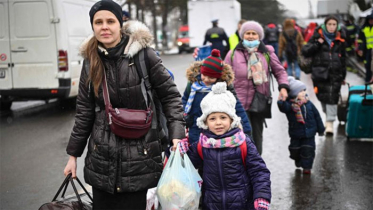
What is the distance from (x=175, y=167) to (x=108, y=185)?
1.44 ft

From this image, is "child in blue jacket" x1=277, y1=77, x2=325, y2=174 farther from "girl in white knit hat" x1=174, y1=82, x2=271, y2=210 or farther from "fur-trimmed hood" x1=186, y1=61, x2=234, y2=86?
"girl in white knit hat" x1=174, y1=82, x2=271, y2=210

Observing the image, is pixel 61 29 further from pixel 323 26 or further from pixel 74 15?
pixel 323 26

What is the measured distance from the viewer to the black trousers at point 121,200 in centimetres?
379

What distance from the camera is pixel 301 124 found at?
708 cm

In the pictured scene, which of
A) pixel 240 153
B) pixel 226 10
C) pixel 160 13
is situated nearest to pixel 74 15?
pixel 240 153

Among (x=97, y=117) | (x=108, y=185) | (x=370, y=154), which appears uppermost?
(x=97, y=117)

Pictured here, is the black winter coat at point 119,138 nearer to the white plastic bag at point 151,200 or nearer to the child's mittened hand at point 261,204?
the child's mittened hand at point 261,204

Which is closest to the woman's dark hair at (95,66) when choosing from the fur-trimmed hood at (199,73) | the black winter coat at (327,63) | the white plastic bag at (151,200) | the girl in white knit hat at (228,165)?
the girl in white knit hat at (228,165)

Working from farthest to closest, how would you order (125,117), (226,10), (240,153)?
(226,10), (240,153), (125,117)

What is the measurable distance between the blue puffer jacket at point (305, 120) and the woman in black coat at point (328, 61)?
227 cm

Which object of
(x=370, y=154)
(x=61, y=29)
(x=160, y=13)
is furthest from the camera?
(x=160, y=13)

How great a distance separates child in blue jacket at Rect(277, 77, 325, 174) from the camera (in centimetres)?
703

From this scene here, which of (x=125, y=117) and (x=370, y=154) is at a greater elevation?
(x=125, y=117)

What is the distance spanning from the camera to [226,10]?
35562 millimetres
